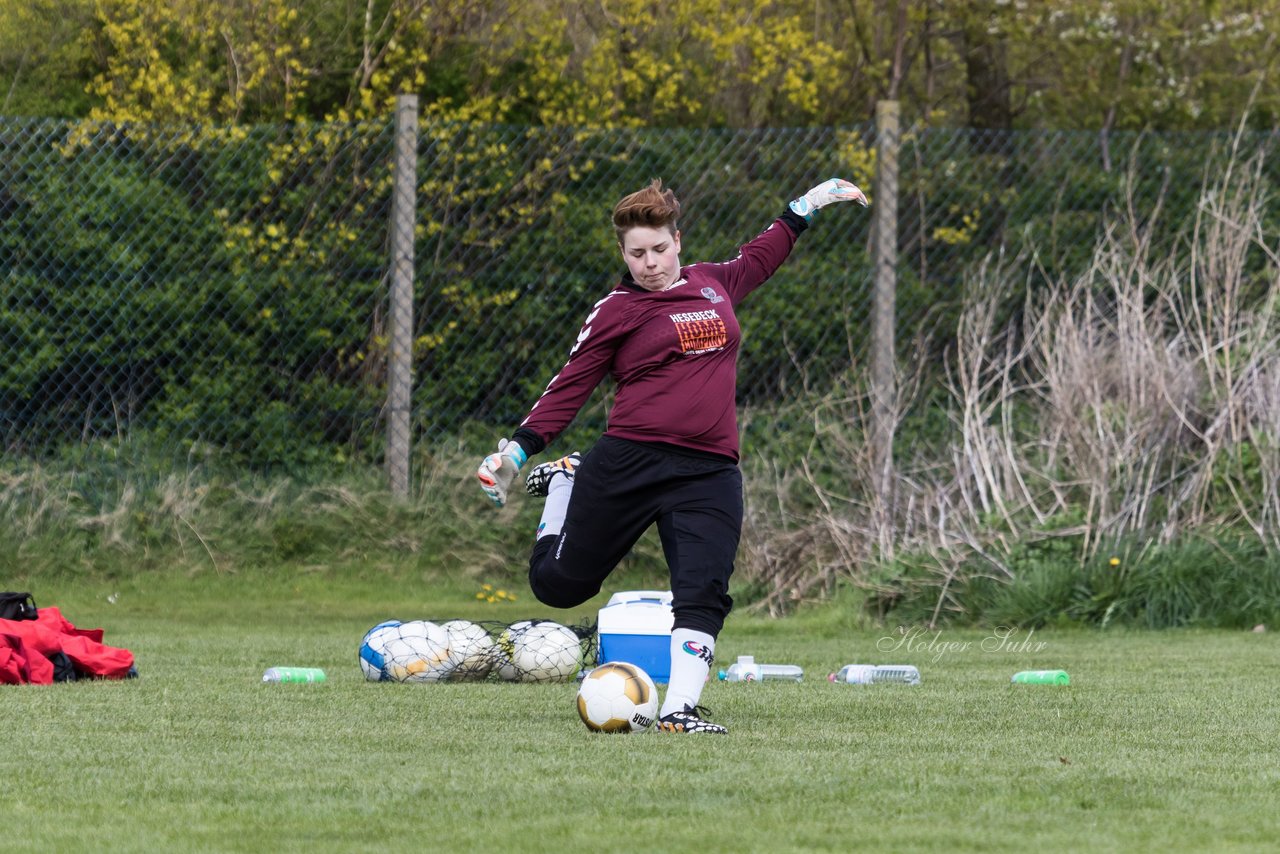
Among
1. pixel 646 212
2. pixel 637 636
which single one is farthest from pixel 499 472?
pixel 637 636

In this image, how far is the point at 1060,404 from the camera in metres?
10.5

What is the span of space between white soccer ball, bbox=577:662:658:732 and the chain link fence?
636 centimetres

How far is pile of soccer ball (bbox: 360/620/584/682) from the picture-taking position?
736 centimetres

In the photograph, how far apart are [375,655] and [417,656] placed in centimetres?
17

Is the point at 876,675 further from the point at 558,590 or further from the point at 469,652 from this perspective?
the point at 558,590

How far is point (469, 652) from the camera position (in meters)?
7.47

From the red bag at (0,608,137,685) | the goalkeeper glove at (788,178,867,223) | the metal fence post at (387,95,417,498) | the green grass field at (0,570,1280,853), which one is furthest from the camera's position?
the metal fence post at (387,95,417,498)

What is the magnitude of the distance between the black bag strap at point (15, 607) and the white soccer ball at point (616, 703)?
2.73m

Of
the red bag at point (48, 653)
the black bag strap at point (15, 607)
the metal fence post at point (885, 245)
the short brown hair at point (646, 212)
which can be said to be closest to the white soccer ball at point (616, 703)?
the short brown hair at point (646, 212)

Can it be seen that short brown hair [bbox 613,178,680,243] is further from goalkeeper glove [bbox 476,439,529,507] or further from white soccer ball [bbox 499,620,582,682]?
white soccer ball [bbox 499,620,582,682]

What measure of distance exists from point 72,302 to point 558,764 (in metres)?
7.88

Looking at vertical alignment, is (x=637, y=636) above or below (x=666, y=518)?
below

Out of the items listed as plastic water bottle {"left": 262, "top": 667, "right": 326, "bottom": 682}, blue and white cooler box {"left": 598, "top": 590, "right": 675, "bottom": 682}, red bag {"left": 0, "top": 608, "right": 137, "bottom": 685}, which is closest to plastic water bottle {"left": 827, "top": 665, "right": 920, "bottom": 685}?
blue and white cooler box {"left": 598, "top": 590, "right": 675, "bottom": 682}

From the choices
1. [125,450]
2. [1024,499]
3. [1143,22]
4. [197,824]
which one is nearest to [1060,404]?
[1024,499]
